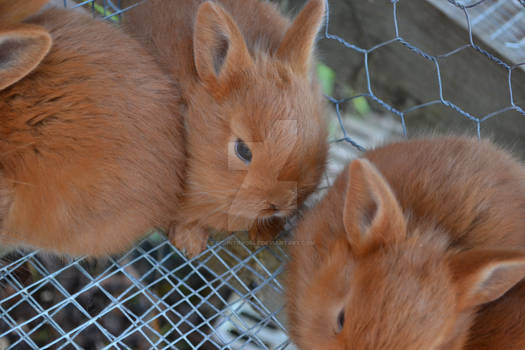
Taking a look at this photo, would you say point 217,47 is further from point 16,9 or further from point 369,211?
point 369,211

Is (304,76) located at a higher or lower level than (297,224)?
higher

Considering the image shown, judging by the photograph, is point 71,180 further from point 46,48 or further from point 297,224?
point 297,224

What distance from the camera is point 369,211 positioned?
1771 mm

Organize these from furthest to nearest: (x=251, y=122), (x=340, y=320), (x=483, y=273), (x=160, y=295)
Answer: (x=160, y=295) → (x=251, y=122) → (x=340, y=320) → (x=483, y=273)

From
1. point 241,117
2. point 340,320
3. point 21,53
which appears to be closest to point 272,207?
point 241,117

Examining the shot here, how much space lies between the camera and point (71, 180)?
188 cm

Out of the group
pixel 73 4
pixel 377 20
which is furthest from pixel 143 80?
pixel 377 20

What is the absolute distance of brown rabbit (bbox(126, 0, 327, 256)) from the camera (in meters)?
1.97

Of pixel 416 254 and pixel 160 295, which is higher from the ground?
pixel 416 254

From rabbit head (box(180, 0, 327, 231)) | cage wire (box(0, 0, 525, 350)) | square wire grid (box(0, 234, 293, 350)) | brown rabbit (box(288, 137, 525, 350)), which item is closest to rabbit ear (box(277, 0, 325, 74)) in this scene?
rabbit head (box(180, 0, 327, 231))

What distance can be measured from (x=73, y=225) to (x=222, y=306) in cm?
74

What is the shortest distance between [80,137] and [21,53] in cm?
31

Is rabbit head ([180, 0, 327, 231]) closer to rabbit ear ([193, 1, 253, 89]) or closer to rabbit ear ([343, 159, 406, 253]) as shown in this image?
rabbit ear ([193, 1, 253, 89])

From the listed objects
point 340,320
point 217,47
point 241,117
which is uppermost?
point 217,47
